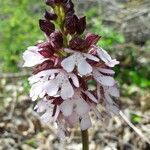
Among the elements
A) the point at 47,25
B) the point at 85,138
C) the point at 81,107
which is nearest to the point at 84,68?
the point at 81,107

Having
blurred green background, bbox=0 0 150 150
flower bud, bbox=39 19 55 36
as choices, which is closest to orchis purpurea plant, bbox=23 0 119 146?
flower bud, bbox=39 19 55 36

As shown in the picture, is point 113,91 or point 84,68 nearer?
point 84,68

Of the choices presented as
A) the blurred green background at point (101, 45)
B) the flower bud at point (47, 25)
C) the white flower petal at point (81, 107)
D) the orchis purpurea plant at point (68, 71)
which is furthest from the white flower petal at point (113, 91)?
the blurred green background at point (101, 45)

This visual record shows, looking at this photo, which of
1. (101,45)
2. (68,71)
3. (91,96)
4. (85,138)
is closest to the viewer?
→ (68,71)

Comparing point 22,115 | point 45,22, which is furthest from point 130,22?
point 45,22

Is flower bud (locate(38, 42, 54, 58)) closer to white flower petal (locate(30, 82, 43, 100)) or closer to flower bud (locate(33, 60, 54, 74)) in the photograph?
flower bud (locate(33, 60, 54, 74))

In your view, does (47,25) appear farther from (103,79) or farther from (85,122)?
(85,122)
